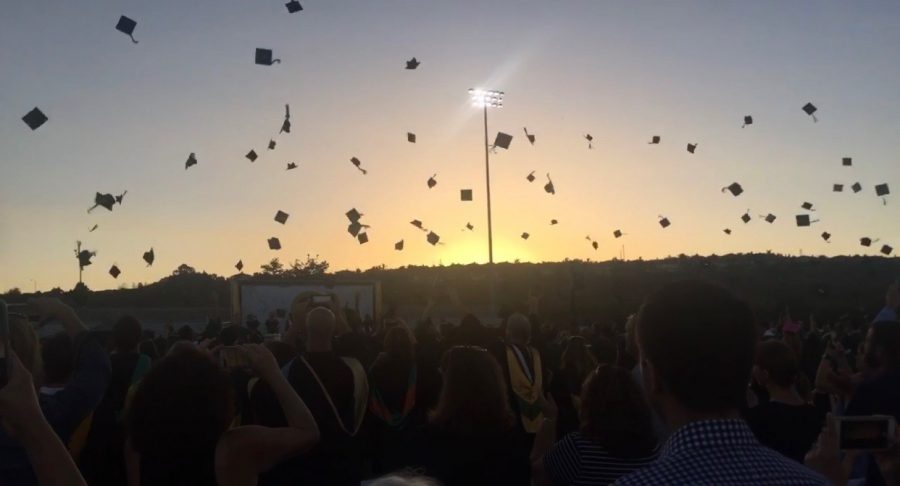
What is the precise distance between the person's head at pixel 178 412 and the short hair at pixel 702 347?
5.21 ft

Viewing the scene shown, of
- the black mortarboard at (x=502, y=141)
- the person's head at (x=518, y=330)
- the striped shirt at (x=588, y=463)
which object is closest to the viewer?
the striped shirt at (x=588, y=463)

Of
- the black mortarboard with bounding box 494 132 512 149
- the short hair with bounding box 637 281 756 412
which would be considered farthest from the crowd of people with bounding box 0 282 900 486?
the black mortarboard with bounding box 494 132 512 149

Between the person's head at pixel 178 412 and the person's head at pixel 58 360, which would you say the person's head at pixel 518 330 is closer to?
the person's head at pixel 58 360

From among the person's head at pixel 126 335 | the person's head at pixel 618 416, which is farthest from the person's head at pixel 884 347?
the person's head at pixel 126 335

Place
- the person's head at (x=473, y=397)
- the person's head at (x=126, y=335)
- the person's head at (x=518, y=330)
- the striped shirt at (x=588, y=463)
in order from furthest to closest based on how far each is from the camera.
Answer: the person's head at (x=518, y=330)
the person's head at (x=126, y=335)
the person's head at (x=473, y=397)
the striped shirt at (x=588, y=463)

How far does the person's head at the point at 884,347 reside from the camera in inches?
185

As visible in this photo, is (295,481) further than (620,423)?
Yes

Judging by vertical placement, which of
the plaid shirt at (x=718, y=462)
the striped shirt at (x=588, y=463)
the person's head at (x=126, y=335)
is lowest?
the striped shirt at (x=588, y=463)

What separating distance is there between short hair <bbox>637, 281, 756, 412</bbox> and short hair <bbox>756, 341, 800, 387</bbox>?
8.95 ft

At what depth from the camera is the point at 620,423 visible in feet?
12.2

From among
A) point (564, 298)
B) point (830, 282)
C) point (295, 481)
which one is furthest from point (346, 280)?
point (830, 282)

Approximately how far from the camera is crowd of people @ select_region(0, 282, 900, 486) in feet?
6.20

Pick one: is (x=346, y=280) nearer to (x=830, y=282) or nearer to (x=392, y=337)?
(x=392, y=337)

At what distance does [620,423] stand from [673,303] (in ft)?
6.27
